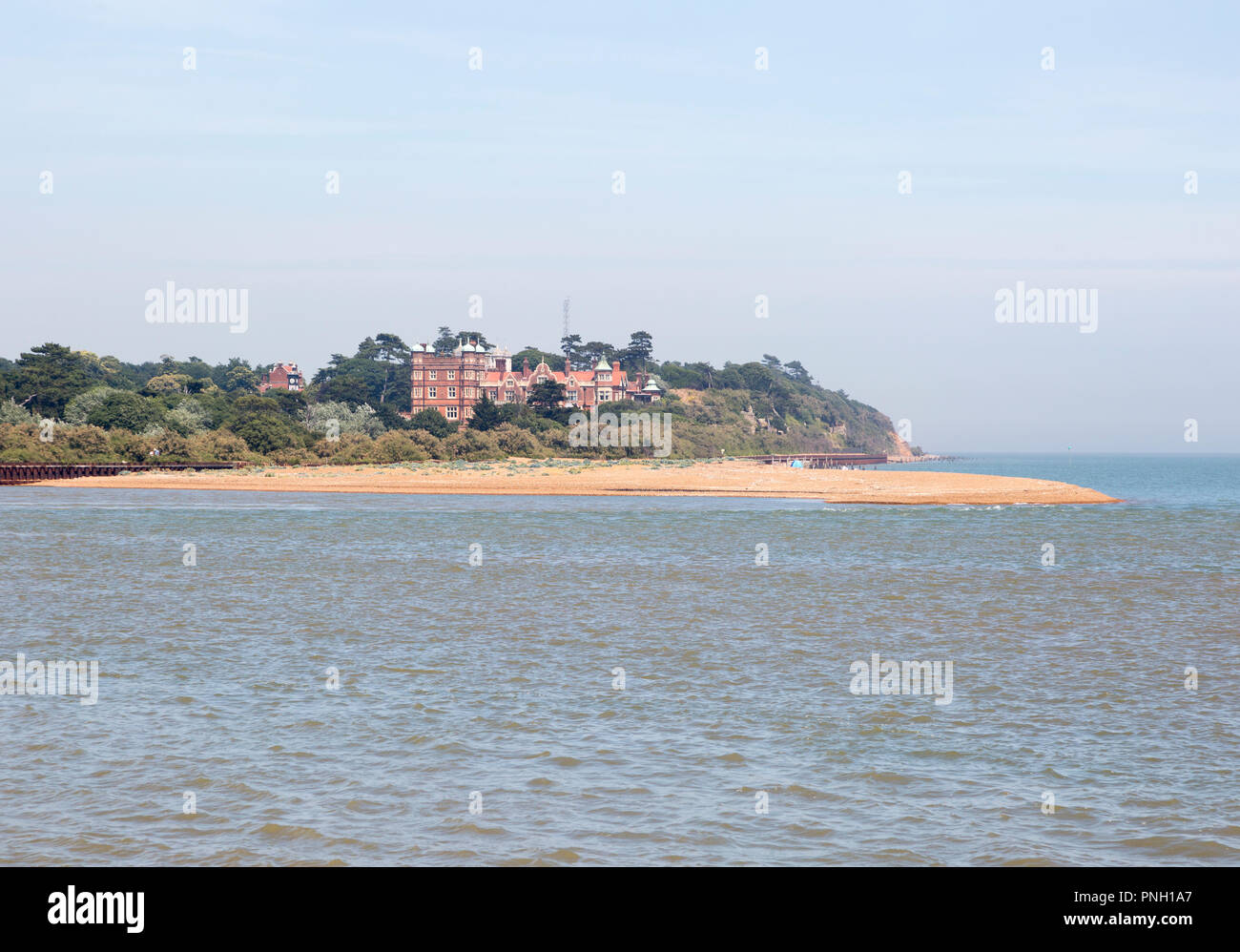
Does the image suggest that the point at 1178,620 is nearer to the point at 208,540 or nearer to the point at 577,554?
the point at 577,554

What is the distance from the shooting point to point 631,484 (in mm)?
87125

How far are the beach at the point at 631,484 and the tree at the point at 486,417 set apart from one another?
1298 inches

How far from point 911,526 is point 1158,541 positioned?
10.9 m

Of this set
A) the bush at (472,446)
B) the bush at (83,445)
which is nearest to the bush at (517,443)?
the bush at (472,446)

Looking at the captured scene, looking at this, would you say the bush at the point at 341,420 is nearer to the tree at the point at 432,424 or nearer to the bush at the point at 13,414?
the tree at the point at 432,424

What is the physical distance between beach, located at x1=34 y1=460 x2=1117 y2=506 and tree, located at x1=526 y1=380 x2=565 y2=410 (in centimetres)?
4695

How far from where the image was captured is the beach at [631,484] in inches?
3088

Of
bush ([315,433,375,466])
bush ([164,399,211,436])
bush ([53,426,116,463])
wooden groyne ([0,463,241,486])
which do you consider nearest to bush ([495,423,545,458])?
bush ([315,433,375,466])

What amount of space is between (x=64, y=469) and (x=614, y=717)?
95153 mm

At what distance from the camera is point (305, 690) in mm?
14891

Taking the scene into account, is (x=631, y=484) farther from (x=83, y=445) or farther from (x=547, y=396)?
(x=547, y=396)

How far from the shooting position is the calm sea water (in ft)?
30.1

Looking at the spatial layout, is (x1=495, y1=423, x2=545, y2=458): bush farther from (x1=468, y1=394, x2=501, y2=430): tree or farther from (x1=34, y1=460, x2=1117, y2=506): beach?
(x1=34, y1=460, x2=1117, y2=506): beach
